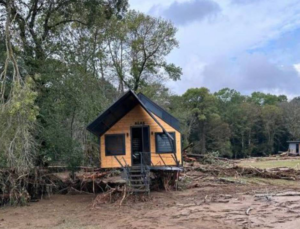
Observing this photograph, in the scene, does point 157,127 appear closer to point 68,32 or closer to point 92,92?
point 92,92

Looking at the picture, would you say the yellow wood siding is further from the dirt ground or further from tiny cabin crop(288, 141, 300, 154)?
tiny cabin crop(288, 141, 300, 154)

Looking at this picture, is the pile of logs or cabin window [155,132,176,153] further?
the pile of logs

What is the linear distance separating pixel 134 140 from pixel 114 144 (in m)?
1.06

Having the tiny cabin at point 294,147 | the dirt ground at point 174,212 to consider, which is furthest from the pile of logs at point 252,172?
the tiny cabin at point 294,147

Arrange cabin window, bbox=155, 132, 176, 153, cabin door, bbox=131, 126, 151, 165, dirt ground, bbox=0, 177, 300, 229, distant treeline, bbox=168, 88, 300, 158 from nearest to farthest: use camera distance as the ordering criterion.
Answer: dirt ground, bbox=0, 177, 300, 229, cabin door, bbox=131, 126, 151, 165, cabin window, bbox=155, 132, 176, 153, distant treeline, bbox=168, 88, 300, 158

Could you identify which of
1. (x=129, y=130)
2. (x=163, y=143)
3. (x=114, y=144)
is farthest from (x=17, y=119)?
(x=163, y=143)

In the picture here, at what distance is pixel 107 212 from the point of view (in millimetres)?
14102

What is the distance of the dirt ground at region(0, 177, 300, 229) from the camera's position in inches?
439

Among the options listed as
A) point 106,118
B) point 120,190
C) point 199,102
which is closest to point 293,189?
point 120,190

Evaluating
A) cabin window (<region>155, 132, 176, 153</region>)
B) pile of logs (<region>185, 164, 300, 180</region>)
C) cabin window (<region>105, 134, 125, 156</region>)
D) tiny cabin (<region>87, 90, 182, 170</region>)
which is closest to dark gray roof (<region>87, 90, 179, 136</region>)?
tiny cabin (<region>87, 90, 182, 170</region>)

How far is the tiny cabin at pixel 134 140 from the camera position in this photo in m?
17.7

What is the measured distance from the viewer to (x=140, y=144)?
18250 millimetres

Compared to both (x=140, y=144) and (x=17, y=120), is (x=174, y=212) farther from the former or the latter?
(x=17, y=120)

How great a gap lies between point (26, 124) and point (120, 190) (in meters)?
6.46
